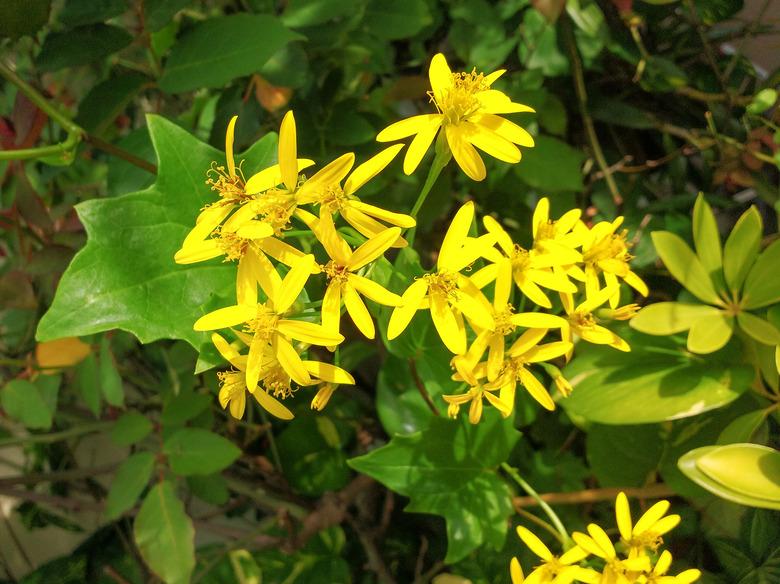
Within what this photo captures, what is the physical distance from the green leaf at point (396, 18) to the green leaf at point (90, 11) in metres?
0.26

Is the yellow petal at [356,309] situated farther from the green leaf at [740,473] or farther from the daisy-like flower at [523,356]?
the green leaf at [740,473]

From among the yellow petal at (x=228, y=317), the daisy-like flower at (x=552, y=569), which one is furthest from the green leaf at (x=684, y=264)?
the yellow petal at (x=228, y=317)

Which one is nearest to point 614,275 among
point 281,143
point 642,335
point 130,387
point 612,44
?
point 642,335

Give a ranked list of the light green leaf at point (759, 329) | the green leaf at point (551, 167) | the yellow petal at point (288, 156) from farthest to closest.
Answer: the green leaf at point (551, 167)
the light green leaf at point (759, 329)
the yellow petal at point (288, 156)

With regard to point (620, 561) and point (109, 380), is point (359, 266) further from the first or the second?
point (109, 380)

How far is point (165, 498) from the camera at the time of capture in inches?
25.4

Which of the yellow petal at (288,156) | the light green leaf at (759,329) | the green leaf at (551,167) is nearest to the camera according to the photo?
the yellow petal at (288,156)

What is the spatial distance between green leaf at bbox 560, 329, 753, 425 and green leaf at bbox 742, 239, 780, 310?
0.19 ft

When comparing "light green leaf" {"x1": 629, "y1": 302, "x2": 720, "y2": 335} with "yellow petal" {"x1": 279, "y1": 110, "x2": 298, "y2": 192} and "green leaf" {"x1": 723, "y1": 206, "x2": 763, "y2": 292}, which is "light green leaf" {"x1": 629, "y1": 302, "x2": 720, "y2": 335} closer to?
"green leaf" {"x1": 723, "y1": 206, "x2": 763, "y2": 292}

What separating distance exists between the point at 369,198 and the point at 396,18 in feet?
0.65

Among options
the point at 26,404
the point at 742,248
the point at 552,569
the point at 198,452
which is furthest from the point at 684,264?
the point at 26,404

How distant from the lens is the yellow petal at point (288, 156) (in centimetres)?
37

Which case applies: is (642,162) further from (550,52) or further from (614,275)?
(614,275)

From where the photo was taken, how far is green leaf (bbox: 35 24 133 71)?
58cm
